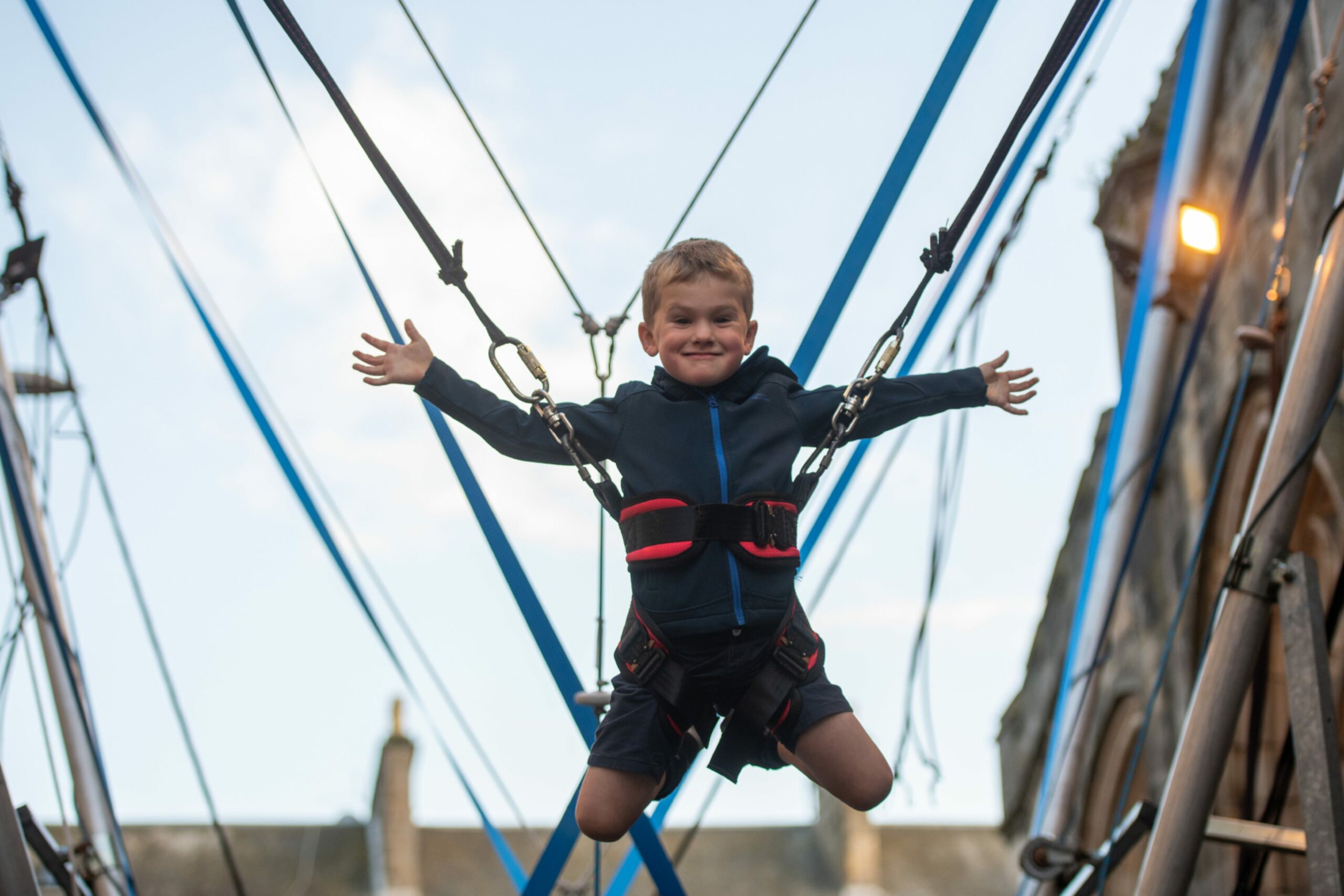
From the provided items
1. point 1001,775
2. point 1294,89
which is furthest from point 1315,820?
point 1001,775

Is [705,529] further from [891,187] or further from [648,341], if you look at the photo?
[891,187]

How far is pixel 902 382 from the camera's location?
10.6ft

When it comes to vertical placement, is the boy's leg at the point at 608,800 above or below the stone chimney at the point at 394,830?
above

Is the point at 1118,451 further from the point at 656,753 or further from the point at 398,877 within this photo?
the point at 398,877

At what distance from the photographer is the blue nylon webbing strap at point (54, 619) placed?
218 inches

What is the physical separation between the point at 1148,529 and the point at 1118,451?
5.17 m

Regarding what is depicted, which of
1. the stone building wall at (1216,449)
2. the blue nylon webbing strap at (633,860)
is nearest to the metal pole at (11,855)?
the blue nylon webbing strap at (633,860)

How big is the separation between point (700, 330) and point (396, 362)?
73 cm

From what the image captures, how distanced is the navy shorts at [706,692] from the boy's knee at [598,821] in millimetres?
98

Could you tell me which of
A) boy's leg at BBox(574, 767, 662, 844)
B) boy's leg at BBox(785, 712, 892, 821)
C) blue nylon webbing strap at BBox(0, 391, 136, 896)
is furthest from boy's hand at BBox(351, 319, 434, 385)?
blue nylon webbing strap at BBox(0, 391, 136, 896)

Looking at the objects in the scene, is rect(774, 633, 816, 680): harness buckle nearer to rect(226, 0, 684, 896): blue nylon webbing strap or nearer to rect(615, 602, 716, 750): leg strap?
rect(615, 602, 716, 750): leg strap

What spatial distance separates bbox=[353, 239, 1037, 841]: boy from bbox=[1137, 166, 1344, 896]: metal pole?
5.87 ft

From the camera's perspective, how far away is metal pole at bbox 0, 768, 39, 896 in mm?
3986

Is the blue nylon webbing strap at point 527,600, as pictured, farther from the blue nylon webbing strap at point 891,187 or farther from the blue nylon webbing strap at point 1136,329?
the blue nylon webbing strap at point 1136,329
